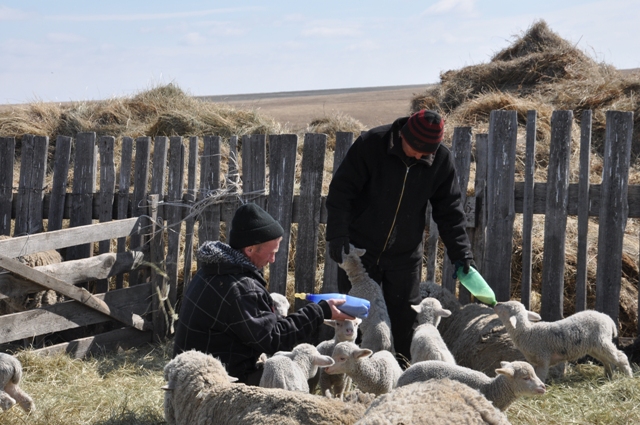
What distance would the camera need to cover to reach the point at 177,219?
7.77 metres

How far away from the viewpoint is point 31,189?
8.24 meters

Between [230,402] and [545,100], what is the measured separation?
8.69 m

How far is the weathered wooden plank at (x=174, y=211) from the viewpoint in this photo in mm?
7750

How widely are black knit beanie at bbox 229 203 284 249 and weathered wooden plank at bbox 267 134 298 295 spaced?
9.15 ft

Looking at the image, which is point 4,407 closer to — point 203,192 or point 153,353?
point 153,353

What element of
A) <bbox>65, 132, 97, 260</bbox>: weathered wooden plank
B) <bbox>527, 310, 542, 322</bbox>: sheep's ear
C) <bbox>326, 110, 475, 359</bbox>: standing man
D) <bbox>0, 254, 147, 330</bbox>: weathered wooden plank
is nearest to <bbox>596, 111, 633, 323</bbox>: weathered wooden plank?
<bbox>527, 310, 542, 322</bbox>: sheep's ear

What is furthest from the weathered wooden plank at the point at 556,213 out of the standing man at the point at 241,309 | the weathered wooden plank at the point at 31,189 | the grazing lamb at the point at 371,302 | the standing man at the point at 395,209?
the weathered wooden plank at the point at 31,189

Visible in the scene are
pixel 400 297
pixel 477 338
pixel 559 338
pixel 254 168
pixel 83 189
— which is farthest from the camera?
pixel 83 189

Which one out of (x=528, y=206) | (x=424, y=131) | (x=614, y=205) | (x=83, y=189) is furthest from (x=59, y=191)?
(x=614, y=205)

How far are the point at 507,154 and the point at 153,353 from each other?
3.98 meters

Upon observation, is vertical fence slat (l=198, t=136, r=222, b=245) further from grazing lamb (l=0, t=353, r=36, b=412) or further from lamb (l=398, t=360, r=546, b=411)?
lamb (l=398, t=360, r=546, b=411)

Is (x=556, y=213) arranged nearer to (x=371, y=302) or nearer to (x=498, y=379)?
(x=371, y=302)

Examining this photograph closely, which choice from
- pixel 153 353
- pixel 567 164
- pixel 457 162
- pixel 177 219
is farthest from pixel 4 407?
pixel 567 164

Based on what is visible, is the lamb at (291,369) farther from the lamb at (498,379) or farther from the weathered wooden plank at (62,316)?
the weathered wooden plank at (62,316)
